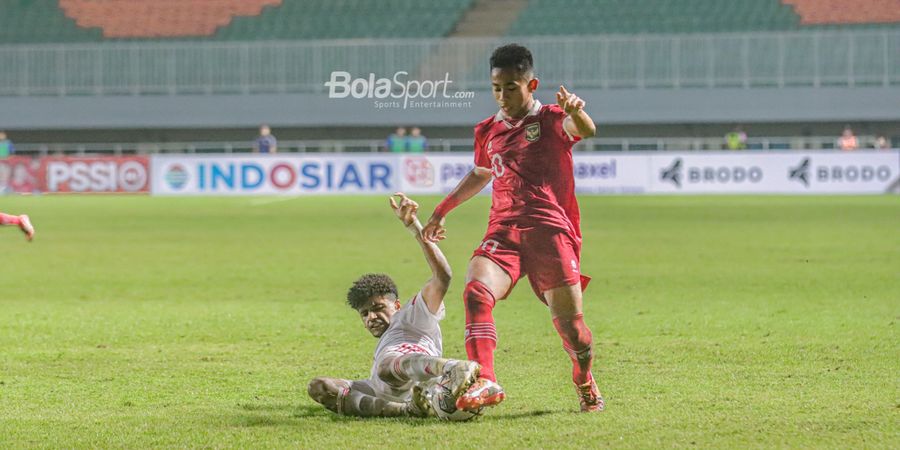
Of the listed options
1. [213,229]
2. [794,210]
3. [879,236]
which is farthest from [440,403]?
[794,210]

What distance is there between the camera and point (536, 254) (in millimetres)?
5895

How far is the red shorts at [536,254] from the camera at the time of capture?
588cm

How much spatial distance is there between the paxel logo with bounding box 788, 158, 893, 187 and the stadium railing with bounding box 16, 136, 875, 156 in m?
2.47

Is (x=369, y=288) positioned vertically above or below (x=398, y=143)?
below

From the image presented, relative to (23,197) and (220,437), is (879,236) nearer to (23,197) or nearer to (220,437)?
(220,437)

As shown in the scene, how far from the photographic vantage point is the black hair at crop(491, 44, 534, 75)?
5.83 meters

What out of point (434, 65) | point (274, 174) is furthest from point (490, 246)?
point (434, 65)

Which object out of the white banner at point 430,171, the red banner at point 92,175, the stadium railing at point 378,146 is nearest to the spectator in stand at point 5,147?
the stadium railing at point 378,146

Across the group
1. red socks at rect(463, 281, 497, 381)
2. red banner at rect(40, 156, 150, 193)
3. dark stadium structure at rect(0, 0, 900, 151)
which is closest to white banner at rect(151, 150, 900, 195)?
red banner at rect(40, 156, 150, 193)

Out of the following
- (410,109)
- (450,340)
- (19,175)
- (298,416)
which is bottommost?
(450,340)

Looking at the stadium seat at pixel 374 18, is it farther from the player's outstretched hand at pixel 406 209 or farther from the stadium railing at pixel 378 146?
the player's outstretched hand at pixel 406 209

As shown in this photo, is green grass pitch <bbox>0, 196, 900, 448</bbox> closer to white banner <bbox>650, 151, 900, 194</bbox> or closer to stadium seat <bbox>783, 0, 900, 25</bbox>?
white banner <bbox>650, 151, 900, 194</bbox>

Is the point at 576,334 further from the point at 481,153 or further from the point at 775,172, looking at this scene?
the point at 775,172

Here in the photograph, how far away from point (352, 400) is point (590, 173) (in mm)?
28605
